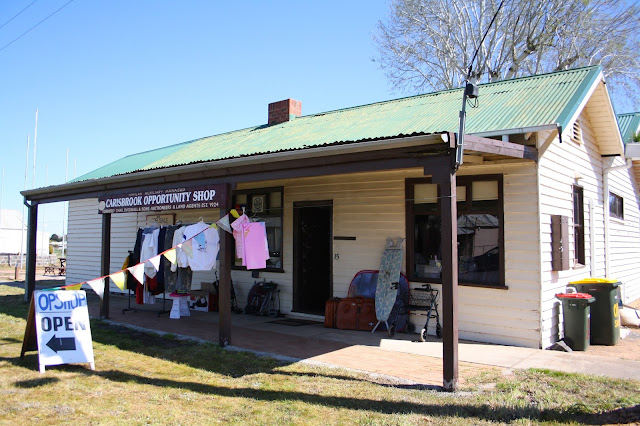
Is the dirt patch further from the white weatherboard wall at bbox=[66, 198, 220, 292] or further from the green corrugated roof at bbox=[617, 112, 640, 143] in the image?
the white weatherboard wall at bbox=[66, 198, 220, 292]

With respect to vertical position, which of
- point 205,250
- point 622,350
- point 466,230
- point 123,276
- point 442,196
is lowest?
point 622,350

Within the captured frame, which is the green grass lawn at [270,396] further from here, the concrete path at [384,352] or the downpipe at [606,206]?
the downpipe at [606,206]

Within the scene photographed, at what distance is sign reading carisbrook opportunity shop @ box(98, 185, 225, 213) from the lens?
8.14m

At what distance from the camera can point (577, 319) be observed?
25.4 feet

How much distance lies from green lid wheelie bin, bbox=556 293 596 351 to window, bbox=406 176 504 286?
1.09 meters

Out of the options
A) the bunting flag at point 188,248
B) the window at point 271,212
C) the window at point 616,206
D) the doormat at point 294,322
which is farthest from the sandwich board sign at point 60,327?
the window at point 616,206

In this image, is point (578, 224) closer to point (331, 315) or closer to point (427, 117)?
point (427, 117)

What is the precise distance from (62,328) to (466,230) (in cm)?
615

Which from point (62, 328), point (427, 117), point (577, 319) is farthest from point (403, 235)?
point (62, 328)

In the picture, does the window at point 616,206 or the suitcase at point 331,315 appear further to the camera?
the window at point 616,206

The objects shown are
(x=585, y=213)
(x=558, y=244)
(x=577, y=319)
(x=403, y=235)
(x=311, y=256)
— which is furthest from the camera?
(x=311, y=256)

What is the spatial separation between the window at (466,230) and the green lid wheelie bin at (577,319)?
3.58 ft

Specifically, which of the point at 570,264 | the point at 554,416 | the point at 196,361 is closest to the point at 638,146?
the point at 570,264

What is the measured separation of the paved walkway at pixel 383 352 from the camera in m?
6.30
